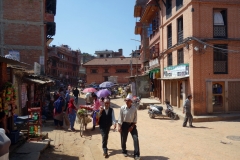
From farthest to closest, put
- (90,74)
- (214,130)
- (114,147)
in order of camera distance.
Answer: (90,74) < (214,130) < (114,147)

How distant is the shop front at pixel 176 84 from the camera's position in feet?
50.0

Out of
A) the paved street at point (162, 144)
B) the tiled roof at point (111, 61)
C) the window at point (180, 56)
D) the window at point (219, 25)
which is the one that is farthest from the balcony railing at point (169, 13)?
the tiled roof at point (111, 61)

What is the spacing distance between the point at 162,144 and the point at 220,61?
9.03 m

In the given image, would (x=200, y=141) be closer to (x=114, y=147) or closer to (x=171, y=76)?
(x=114, y=147)

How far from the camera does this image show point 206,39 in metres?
14.1

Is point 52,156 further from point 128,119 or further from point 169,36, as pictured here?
point 169,36

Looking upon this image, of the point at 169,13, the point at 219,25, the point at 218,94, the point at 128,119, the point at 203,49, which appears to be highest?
the point at 169,13

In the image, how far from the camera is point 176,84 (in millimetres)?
17547

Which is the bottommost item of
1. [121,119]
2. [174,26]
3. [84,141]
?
[84,141]

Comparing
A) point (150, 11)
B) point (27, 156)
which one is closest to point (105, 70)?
point (150, 11)

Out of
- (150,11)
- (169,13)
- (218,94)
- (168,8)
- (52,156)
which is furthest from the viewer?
(150,11)

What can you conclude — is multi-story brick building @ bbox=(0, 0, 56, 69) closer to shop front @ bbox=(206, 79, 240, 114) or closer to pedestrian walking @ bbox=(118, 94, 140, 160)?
shop front @ bbox=(206, 79, 240, 114)

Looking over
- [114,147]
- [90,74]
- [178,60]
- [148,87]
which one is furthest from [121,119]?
[90,74]

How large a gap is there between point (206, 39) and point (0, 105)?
1254 centimetres
